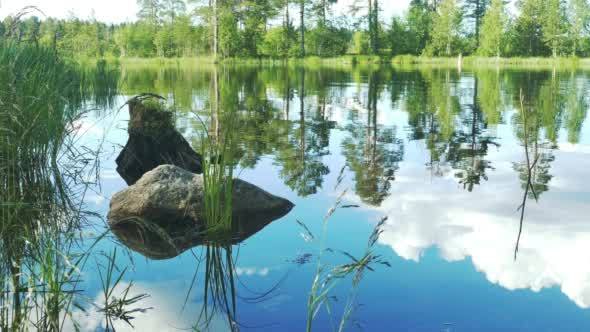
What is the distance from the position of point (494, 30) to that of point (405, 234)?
51.2 metres

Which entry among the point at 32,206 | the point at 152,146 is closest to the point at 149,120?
the point at 152,146

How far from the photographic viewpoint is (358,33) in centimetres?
5934

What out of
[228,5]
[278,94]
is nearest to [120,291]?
[278,94]

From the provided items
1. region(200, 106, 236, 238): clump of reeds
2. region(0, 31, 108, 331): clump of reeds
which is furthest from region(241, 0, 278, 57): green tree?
region(200, 106, 236, 238): clump of reeds

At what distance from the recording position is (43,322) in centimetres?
346

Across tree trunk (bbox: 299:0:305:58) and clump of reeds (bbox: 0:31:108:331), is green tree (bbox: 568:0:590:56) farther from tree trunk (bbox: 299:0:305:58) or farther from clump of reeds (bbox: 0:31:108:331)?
clump of reeds (bbox: 0:31:108:331)

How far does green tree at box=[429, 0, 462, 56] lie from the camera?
185 feet

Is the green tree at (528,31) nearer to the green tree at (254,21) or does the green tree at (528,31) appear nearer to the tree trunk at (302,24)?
the tree trunk at (302,24)

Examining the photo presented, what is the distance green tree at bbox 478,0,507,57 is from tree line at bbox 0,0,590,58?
9 cm

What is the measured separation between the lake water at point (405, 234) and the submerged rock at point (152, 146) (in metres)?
0.36

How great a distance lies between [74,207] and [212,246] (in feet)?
6.16

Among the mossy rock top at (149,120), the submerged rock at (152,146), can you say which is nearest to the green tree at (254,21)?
the mossy rock top at (149,120)

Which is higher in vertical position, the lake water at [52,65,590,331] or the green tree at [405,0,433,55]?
the green tree at [405,0,433,55]

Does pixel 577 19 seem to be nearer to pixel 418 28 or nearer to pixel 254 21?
pixel 418 28
